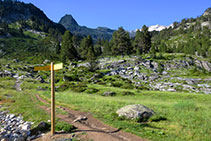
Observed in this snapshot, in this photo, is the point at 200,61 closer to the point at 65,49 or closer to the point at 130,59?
the point at 130,59

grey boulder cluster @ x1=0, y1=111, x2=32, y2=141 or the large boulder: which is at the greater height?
the large boulder

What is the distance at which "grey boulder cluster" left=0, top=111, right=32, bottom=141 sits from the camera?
945cm

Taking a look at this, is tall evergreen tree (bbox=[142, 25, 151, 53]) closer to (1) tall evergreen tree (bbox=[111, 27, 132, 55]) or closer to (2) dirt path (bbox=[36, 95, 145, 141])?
(1) tall evergreen tree (bbox=[111, 27, 132, 55])

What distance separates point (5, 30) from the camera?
530ft

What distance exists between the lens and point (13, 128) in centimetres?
1161

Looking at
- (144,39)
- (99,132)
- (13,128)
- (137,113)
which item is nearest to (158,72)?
(144,39)

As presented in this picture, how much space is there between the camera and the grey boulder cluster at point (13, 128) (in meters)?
9.45

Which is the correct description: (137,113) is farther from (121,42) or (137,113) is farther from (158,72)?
(121,42)

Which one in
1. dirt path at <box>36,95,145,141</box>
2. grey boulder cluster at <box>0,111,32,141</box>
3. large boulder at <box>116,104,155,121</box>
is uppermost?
large boulder at <box>116,104,155,121</box>

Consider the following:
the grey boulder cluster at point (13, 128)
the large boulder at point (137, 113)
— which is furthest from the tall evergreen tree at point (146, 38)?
the grey boulder cluster at point (13, 128)

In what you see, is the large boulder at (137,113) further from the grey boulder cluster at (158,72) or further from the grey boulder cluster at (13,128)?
the grey boulder cluster at (158,72)

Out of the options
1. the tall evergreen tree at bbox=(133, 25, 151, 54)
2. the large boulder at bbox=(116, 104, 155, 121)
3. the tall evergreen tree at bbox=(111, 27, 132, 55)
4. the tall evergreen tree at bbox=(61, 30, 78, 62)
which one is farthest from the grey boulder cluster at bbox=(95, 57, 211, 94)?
the large boulder at bbox=(116, 104, 155, 121)

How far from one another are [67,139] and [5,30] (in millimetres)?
197448

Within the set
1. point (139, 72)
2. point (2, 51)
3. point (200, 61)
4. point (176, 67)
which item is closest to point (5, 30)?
point (2, 51)
